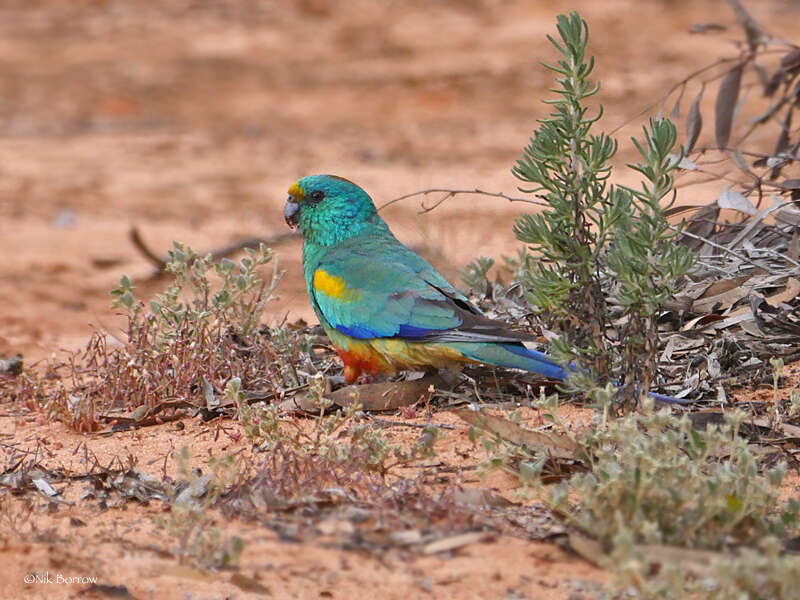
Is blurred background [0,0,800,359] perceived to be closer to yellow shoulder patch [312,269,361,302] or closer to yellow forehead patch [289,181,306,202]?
yellow forehead patch [289,181,306,202]

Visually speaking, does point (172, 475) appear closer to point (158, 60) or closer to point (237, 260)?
point (237, 260)

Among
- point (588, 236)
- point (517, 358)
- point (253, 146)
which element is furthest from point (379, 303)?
point (253, 146)

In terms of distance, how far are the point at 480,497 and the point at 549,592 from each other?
518 millimetres

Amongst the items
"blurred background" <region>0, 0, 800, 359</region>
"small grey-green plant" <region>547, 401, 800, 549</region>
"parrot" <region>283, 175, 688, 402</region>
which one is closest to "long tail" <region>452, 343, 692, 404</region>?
"parrot" <region>283, 175, 688, 402</region>

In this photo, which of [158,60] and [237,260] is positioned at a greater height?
[158,60]

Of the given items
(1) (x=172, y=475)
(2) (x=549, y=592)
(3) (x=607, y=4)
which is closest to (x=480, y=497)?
(2) (x=549, y=592)

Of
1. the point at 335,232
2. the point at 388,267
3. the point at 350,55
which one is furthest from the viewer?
the point at 350,55

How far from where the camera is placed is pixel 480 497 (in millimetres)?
3135

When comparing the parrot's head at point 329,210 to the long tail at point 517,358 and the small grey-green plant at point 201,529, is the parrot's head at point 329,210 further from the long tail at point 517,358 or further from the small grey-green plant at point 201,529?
the small grey-green plant at point 201,529

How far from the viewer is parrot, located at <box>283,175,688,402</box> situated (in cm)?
403

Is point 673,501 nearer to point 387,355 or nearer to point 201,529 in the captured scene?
point 201,529

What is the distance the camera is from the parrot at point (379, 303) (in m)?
4.03

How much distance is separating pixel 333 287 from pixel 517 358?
895 mm

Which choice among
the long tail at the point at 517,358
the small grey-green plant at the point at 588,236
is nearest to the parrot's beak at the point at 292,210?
the long tail at the point at 517,358
